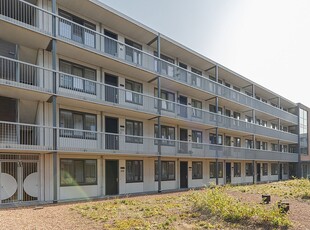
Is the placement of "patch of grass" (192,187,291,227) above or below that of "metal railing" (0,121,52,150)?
below

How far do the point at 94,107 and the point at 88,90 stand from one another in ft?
3.81

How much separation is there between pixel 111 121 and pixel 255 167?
23.9 m

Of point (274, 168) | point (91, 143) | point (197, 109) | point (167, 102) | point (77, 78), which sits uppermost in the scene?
point (77, 78)

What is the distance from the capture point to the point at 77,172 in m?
17.4

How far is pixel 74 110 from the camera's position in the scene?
1777cm

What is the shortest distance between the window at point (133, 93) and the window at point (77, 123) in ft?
10.4

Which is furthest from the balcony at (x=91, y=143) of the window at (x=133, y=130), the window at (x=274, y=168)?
the window at (x=274, y=168)

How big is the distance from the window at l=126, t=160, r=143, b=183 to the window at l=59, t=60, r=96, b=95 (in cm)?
599

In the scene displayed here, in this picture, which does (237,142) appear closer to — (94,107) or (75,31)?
(94,107)

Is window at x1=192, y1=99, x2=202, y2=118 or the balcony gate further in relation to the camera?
window at x1=192, y1=99, x2=202, y2=118

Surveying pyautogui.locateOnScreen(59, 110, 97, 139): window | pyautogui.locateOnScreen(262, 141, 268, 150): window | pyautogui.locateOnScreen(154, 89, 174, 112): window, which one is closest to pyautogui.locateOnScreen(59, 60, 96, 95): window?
pyautogui.locateOnScreen(59, 110, 97, 139): window

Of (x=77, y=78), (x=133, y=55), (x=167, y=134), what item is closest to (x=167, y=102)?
(x=167, y=134)

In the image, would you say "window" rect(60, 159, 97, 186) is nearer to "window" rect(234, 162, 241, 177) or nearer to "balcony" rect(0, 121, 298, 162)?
"balcony" rect(0, 121, 298, 162)

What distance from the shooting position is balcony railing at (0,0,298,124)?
51.1ft
